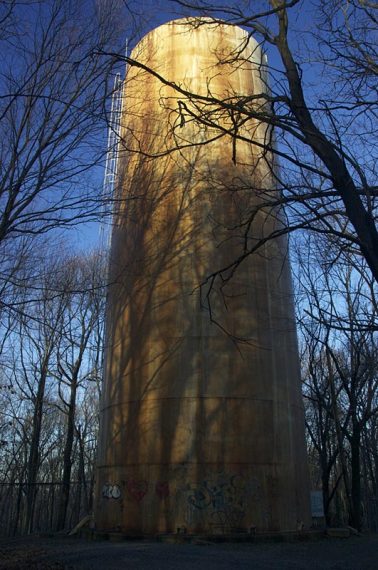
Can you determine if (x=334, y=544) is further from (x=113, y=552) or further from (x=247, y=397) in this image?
(x=113, y=552)

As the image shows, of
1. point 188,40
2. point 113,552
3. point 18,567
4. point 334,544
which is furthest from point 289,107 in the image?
point 188,40

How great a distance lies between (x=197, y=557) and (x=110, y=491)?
12.7 ft

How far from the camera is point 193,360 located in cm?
1188

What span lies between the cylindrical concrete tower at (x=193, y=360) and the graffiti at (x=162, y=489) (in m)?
0.02

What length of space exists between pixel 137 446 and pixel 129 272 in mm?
4425

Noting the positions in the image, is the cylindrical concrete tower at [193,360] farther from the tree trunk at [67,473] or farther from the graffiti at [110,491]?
the tree trunk at [67,473]

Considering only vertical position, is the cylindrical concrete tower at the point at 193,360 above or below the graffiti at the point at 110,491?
above

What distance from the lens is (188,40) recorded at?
1544 cm

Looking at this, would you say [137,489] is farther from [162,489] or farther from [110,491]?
[110,491]

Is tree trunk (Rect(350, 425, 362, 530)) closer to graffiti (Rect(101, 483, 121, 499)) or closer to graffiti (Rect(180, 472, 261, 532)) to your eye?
graffiti (Rect(180, 472, 261, 532))

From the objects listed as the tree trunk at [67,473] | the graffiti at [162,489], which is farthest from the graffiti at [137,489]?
the tree trunk at [67,473]

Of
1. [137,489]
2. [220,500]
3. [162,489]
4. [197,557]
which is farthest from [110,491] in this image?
[197,557]

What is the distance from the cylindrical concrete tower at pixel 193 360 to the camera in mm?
10883

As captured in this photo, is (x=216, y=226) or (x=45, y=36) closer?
(x=45, y=36)
